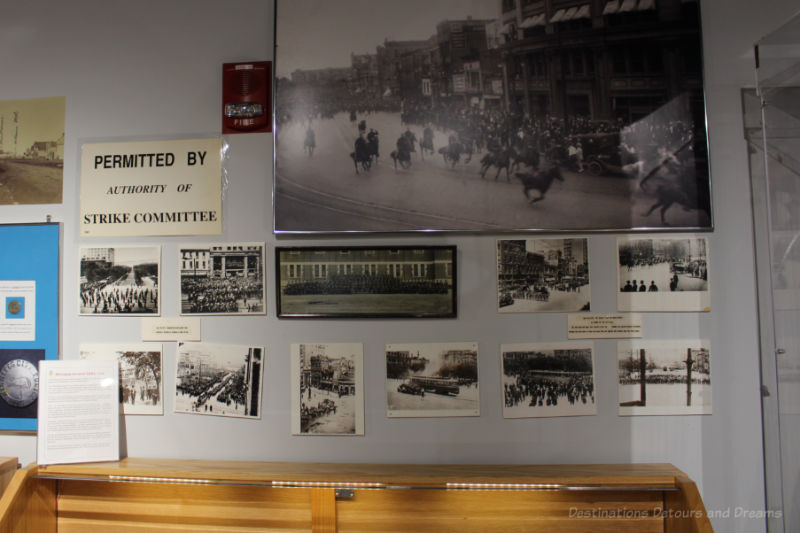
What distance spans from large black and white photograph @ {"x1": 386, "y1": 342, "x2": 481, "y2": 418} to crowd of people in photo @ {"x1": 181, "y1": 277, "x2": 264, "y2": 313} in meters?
0.55

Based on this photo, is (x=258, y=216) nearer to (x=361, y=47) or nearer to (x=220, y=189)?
(x=220, y=189)

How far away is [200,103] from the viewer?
1.77 m

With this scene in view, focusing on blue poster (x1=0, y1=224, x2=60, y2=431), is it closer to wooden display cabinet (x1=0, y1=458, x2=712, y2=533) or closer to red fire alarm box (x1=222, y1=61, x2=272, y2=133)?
wooden display cabinet (x1=0, y1=458, x2=712, y2=533)

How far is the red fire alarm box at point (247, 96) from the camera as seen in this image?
5.66 ft

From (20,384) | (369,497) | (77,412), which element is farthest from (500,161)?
(20,384)

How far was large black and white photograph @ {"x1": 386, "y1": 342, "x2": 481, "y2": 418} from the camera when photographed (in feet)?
5.50

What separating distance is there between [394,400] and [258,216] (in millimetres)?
823

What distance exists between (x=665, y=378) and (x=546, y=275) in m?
0.54

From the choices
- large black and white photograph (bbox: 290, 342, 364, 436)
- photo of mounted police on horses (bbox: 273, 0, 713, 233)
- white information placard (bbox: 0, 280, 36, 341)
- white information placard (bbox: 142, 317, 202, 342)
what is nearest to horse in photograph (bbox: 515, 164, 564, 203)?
photo of mounted police on horses (bbox: 273, 0, 713, 233)

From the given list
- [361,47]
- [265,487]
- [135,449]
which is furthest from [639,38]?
[135,449]

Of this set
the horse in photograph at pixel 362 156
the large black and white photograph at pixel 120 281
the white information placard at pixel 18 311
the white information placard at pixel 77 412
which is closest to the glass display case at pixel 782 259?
the horse in photograph at pixel 362 156

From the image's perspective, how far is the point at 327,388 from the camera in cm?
170

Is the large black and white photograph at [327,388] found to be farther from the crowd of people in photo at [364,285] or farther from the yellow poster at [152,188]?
the yellow poster at [152,188]

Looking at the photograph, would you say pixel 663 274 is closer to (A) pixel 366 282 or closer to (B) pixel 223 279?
(A) pixel 366 282
